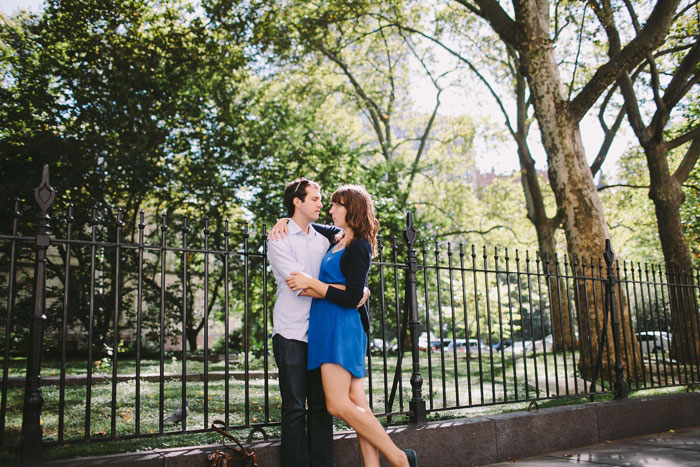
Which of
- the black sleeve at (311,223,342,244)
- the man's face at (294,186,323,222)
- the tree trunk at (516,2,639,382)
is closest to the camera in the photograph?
the man's face at (294,186,323,222)

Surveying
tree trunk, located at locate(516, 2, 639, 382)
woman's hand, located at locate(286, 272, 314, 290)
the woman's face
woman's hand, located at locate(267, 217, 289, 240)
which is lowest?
woman's hand, located at locate(286, 272, 314, 290)

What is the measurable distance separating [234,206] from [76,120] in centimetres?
533

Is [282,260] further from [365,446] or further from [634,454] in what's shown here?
[634,454]

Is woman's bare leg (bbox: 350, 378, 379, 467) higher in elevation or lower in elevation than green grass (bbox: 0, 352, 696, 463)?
higher

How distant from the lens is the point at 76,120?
15.9 metres

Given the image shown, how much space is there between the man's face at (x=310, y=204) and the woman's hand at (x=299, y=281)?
0.51 meters

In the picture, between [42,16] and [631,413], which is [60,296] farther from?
[631,413]

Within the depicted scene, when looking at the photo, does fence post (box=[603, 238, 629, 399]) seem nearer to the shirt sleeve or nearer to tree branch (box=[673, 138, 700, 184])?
the shirt sleeve

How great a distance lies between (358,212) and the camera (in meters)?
3.62

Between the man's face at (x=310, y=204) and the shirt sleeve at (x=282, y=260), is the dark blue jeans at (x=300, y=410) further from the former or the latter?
the man's face at (x=310, y=204)

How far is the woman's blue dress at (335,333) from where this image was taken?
345cm

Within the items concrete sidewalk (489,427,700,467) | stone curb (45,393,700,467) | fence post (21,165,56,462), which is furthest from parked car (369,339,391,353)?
fence post (21,165,56,462)

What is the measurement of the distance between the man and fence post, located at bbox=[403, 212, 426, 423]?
1362 millimetres

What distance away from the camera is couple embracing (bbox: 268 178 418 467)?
344 cm
